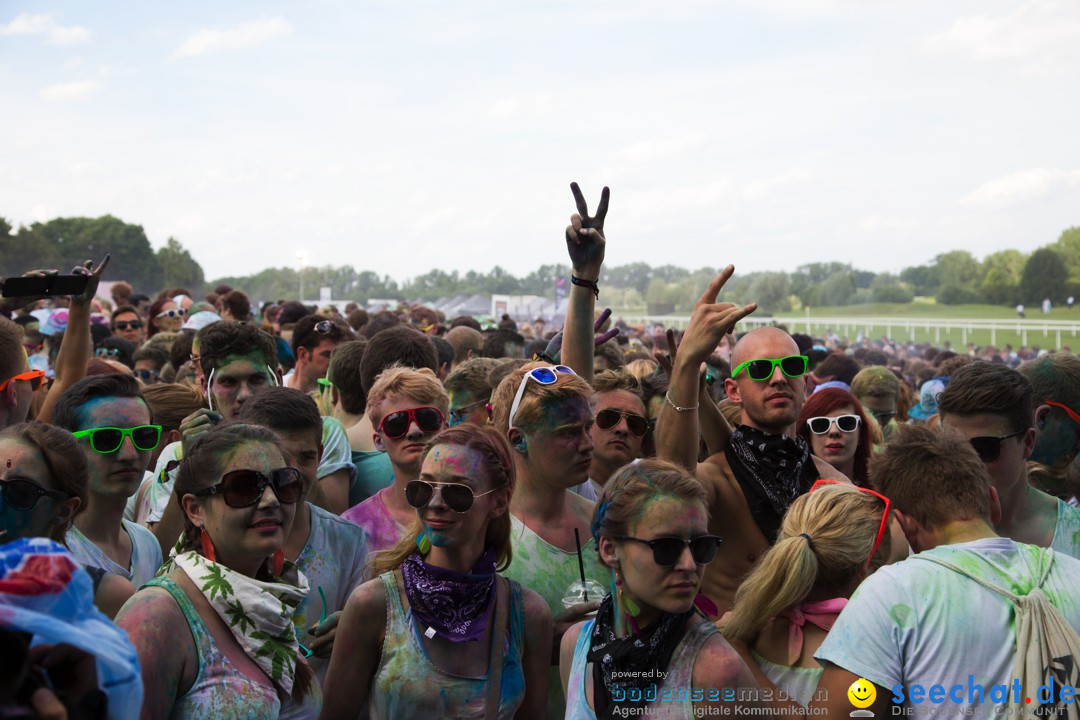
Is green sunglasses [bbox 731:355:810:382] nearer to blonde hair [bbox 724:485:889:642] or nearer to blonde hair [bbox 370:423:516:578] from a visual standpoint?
blonde hair [bbox 724:485:889:642]

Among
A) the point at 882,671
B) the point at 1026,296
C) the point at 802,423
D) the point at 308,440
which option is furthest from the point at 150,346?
the point at 1026,296

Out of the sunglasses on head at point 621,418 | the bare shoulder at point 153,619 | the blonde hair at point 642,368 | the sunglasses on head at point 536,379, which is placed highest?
the sunglasses on head at point 536,379

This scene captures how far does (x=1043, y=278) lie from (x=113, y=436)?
295 feet

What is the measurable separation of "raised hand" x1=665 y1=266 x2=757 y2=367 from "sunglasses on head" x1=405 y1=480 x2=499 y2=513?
3.86ft

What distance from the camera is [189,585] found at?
276 cm

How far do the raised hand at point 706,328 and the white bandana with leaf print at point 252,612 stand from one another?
74.5 inches

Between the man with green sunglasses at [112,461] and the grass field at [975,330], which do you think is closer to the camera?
the man with green sunglasses at [112,461]

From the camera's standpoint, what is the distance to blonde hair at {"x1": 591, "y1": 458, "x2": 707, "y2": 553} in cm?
298

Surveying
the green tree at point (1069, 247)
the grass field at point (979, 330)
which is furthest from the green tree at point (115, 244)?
the green tree at point (1069, 247)

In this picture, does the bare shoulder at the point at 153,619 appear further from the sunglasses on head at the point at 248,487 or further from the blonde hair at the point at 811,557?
the blonde hair at the point at 811,557

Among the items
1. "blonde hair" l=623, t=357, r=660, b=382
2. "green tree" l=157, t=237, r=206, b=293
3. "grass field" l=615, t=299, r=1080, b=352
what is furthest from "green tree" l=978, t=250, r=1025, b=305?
"blonde hair" l=623, t=357, r=660, b=382

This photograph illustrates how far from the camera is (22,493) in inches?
114

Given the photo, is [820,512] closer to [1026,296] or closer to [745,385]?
[745,385]

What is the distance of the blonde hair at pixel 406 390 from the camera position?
4512 millimetres
